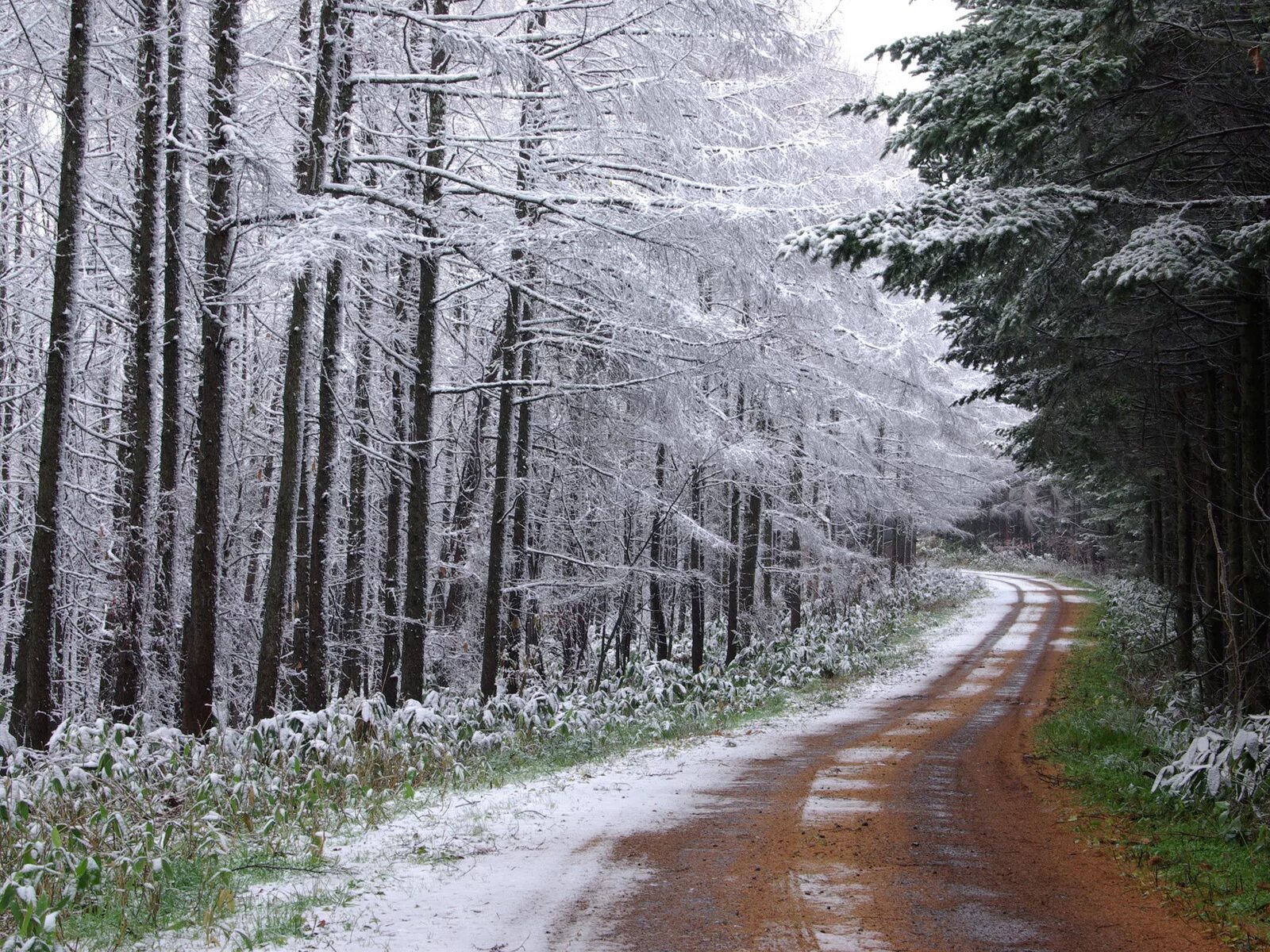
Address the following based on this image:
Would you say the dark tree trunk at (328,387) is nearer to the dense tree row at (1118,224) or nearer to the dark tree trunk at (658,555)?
the dark tree trunk at (658,555)

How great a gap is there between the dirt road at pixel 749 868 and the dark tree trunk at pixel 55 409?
3.79 m

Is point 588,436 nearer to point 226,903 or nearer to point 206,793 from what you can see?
point 206,793

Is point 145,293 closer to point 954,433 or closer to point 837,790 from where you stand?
point 837,790

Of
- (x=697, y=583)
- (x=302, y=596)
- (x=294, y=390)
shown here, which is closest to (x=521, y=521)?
(x=697, y=583)

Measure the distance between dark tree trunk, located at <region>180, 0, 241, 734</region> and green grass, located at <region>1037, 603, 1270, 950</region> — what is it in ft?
27.1

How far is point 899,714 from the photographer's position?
1535 centimetres

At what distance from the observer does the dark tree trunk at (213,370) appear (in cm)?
982

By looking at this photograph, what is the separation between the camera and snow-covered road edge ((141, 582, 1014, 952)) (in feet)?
16.2

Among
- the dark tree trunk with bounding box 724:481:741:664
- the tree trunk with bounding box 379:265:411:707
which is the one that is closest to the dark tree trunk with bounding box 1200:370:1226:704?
the dark tree trunk with bounding box 724:481:741:664

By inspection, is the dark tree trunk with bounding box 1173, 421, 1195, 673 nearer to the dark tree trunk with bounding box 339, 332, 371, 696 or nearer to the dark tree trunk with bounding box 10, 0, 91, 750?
the dark tree trunk with bounding box 339, 332, 371, 696

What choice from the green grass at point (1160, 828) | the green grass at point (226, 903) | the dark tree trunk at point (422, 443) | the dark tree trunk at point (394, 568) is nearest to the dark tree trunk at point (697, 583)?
the dark tree trunk at point (394, 568)

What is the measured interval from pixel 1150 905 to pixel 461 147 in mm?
10976

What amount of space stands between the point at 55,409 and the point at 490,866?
5.81 m

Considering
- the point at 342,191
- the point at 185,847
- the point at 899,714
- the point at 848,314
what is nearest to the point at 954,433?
the point at 848,314
